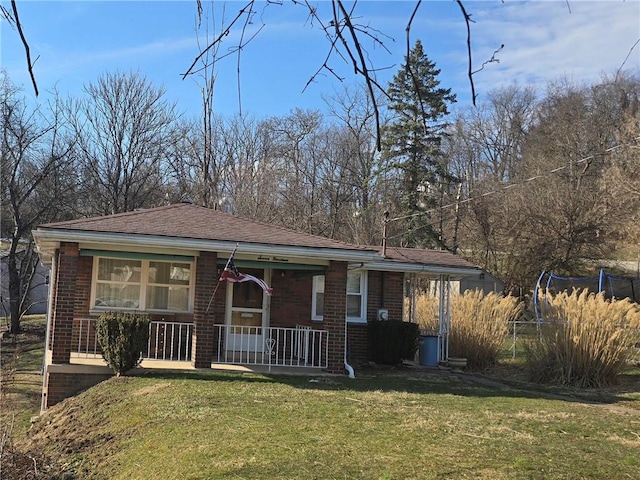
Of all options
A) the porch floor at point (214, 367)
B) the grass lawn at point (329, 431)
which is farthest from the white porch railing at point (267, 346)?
the grass lawn at point (329, 431)

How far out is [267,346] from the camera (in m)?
15.6

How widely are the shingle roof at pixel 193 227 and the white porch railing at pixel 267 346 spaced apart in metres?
1.97

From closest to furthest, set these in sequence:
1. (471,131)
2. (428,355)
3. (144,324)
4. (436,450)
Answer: (436,450) < (144,324) < (428,355) < (471,131)

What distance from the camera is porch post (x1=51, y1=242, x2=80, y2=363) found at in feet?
40.8

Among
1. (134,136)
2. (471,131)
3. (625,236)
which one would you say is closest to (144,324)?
(134,136)

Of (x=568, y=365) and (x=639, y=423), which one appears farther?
(x=568, y=365)

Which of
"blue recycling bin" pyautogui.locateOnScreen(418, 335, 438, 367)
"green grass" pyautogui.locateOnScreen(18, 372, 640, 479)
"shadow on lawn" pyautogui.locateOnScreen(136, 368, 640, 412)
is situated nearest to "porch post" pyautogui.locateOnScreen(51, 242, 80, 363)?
"green grass" pyautogui.locateOnScreen(18, 372, 640, 479)

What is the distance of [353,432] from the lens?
7480 mm

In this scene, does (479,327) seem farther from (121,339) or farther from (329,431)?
(329,431)

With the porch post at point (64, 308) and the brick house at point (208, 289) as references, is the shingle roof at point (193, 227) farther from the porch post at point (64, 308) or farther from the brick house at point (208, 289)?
the porch post at point (64, 308)

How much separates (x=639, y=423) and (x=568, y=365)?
5209 mm

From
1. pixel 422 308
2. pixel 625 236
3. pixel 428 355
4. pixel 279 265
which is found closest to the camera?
pixel 279 265

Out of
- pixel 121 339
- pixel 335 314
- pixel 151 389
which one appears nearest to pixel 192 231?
pixel 121 339

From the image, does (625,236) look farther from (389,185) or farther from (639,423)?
(639,423)
